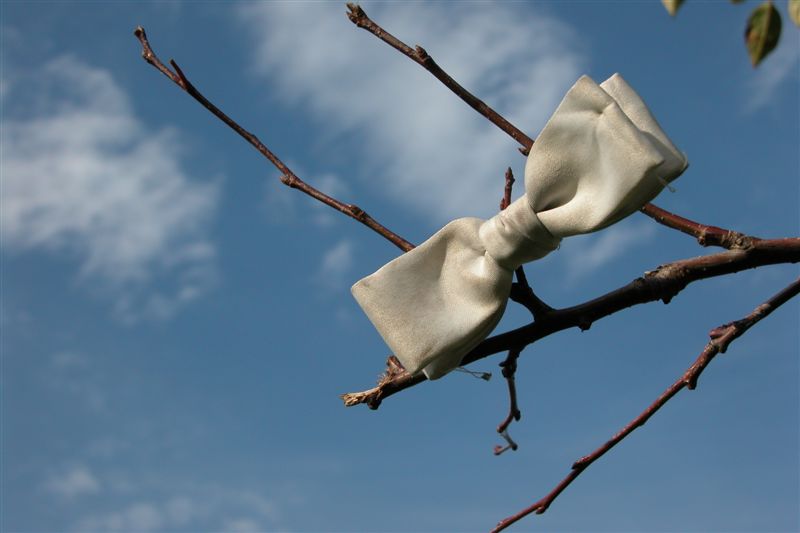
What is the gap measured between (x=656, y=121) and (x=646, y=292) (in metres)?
0.20

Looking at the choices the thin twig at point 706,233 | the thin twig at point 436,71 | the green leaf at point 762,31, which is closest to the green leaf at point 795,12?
the green leaf at point 762,31

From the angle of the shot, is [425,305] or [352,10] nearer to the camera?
[425,305]

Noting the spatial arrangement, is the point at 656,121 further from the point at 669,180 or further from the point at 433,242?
the point at 433,242

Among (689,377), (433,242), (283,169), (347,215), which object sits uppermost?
(283,169)

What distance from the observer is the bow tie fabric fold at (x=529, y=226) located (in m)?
0.83

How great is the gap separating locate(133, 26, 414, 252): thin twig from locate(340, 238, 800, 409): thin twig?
0.69ft

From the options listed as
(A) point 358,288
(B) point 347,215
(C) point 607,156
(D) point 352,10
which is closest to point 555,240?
(C) point 607,156

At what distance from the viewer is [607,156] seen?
838 mm

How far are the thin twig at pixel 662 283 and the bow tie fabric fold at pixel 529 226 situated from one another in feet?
0.25

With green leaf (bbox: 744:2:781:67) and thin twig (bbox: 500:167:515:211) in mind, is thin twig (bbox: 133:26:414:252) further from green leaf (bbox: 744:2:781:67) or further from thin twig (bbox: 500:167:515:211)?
green leaf (bbox: 744:2:781:67)

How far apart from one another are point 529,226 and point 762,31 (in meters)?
0.39

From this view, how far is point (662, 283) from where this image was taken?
0.97 meters

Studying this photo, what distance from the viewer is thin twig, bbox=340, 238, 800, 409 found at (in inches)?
38.1

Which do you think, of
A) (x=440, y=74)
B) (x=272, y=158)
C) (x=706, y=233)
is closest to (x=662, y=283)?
(x=706, y=233)
